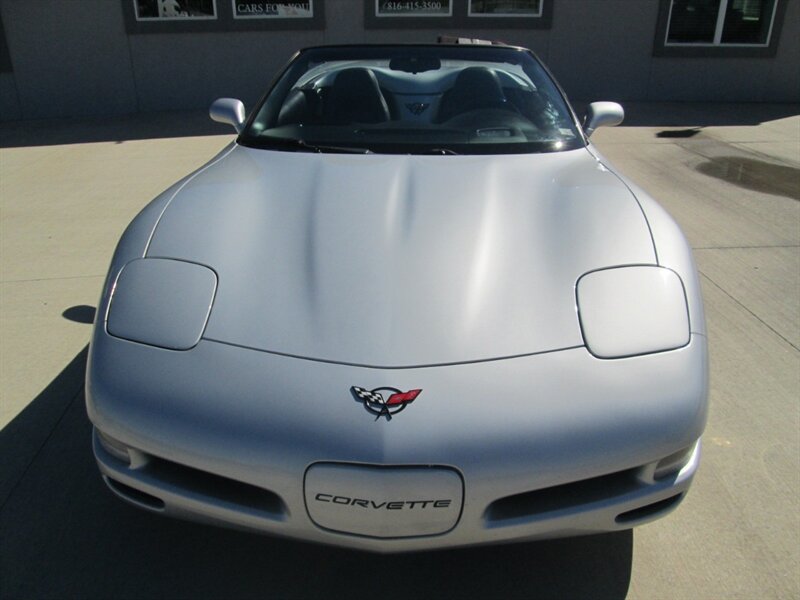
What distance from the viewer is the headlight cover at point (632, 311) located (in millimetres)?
1692

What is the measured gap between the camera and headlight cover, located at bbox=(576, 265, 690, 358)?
169 cm

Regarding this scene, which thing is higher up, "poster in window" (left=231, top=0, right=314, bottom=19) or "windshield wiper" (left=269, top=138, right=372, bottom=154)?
"poster in window" (left=231, top=0, right=314, bottom=19)

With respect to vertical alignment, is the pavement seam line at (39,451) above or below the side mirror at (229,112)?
below

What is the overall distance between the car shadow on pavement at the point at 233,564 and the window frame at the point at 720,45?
10502 mm

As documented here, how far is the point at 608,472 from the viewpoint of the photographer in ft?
5.09

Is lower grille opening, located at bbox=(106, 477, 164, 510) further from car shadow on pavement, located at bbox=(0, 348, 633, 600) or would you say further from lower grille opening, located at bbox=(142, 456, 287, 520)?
car shadow on pavement, located at bbox=(0, 348, 633, 600)

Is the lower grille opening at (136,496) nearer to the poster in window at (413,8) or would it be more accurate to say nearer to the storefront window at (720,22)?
the poster in window at (413,8)

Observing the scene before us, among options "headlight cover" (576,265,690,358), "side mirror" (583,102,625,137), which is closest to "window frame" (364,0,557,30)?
"side mirror" (583,102,625,137)

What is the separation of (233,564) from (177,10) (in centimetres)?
1008

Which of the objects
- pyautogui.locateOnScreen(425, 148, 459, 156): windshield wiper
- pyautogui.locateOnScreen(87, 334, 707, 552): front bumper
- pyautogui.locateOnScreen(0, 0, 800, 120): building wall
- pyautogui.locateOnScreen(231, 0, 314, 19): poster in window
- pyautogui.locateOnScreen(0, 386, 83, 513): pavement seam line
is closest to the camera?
pyautogui.locateOnScreen(87, 334, 707, 552): front bumper

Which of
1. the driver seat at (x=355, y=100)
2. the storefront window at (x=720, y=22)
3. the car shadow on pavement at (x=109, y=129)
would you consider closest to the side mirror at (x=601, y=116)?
the driver seat at (x=355, y=100)

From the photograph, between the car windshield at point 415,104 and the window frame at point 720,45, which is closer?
the car windshield at point 415,104

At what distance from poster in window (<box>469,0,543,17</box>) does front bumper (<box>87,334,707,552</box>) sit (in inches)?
387

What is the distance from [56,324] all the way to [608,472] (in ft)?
9.57
